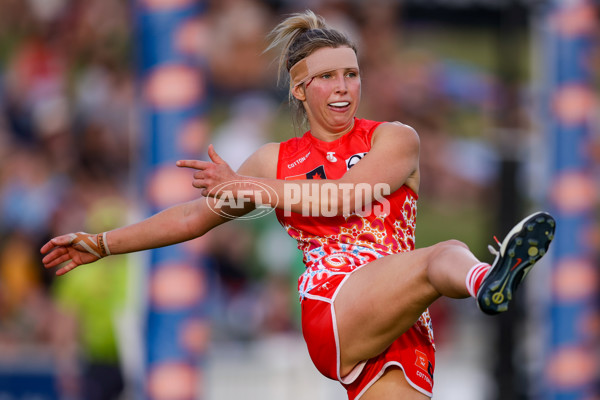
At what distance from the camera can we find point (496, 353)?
27.3 feet

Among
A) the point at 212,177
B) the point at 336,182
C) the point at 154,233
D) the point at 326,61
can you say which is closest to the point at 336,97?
the point at 326,61

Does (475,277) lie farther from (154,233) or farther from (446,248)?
(154,233)

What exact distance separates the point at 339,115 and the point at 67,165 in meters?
7.22

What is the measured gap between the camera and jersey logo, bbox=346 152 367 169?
4041 mm

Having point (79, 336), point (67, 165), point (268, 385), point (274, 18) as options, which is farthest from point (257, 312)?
point (274, 18)

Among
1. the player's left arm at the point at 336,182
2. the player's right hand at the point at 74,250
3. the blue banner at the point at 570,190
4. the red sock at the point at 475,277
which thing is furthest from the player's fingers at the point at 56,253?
the blue banner at the point at 570,190

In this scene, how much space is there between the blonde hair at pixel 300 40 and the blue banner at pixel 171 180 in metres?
3.02

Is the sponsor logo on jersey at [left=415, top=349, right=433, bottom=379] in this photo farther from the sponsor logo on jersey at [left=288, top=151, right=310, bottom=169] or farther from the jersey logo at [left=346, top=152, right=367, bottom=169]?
the sponsor logo on jersey at [left=288, top=151, right=310, bottom=169]

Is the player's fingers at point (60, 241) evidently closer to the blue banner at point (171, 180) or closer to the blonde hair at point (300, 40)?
the blonde hair at point (300, 40)

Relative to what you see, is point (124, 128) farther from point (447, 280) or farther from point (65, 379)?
point (447, 280)

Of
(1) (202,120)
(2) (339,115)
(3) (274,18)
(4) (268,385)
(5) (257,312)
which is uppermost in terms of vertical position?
(3) (274,18)

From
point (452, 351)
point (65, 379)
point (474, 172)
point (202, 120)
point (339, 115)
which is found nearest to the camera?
point (339, 115)

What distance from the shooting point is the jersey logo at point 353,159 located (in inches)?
159

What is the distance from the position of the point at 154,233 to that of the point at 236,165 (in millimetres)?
5493
